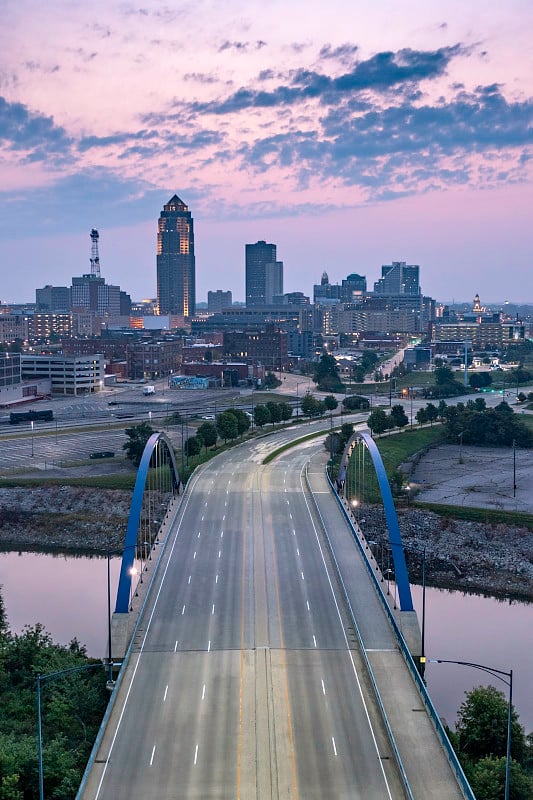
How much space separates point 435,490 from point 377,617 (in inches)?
1526

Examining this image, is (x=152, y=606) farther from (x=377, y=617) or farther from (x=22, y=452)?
(x=22, y=452)

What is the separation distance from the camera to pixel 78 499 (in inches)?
2707

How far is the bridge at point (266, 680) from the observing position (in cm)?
2464

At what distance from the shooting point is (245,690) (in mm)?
29719

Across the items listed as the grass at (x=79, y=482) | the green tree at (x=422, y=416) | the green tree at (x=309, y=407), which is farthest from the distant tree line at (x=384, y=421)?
the grass at (x=79, y=482)

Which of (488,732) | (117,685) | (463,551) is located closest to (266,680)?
(117,685)

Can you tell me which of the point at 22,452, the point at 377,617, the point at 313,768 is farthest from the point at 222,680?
the point at 22,452

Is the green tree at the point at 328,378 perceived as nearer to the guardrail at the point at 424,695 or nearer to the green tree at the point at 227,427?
the green tree at the point at 227,427

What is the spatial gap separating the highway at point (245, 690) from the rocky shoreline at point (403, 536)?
35.7 feet

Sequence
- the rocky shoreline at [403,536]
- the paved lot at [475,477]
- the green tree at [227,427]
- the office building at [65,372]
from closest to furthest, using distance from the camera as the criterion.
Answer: the rocky shoreline at [403,536] < the paved lot at [475,477] < the green tree at [227,427] < the office building at [65,372]

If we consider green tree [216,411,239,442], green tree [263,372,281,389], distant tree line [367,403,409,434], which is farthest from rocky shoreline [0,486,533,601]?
green tree [263,372,281,389]

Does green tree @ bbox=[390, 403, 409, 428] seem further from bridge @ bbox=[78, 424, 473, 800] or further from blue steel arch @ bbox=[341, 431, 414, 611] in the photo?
blue steel arch @ bbox=[341, 431, 414, 611]

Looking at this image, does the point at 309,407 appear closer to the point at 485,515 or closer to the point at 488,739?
the point at 485,515

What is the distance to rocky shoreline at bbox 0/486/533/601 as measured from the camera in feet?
176
